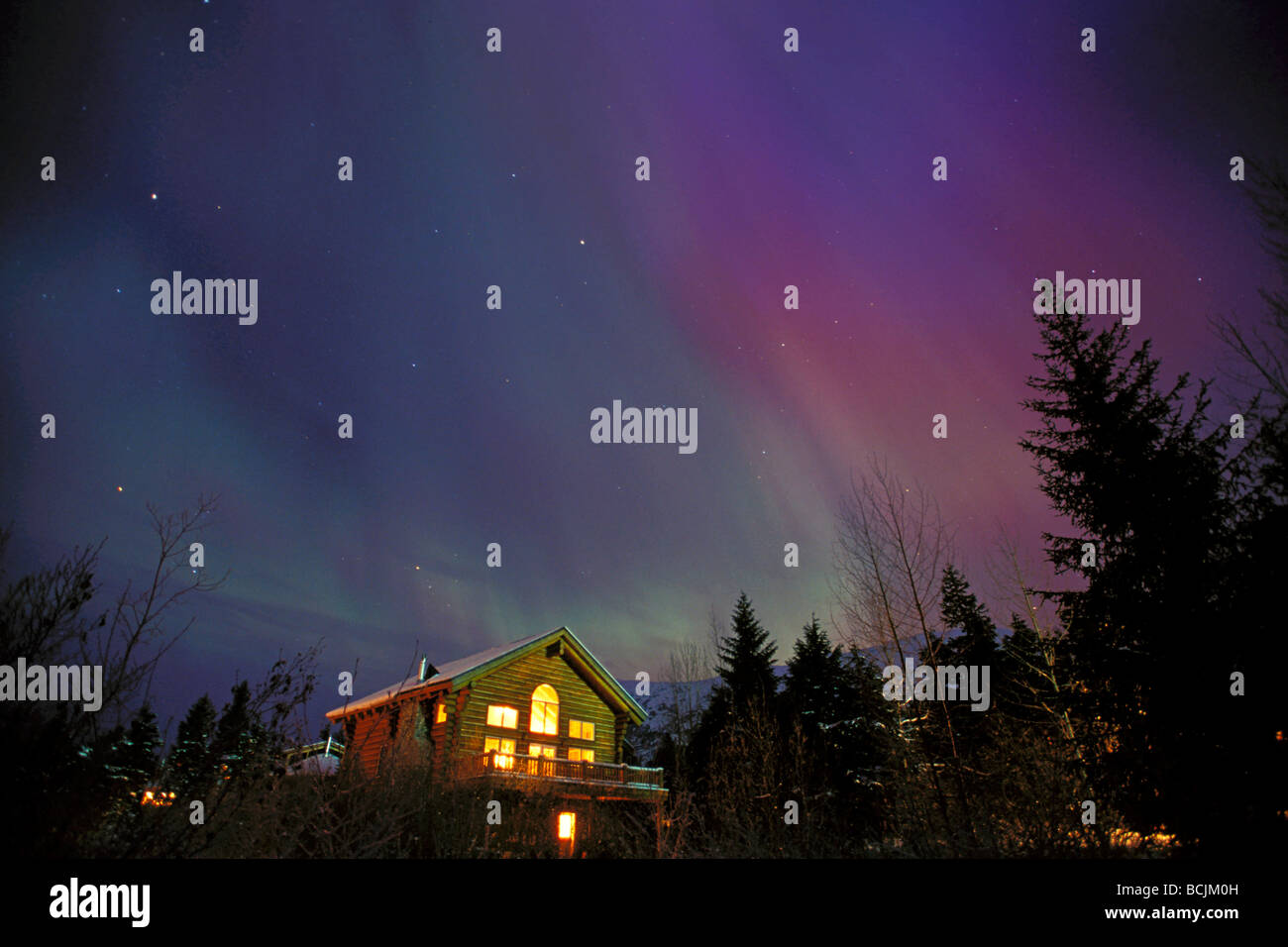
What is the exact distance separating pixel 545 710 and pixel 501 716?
216 centimetres

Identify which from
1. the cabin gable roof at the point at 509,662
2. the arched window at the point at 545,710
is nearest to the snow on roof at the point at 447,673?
the cabin gable roof at the point at 509,662

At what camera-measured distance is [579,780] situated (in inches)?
731

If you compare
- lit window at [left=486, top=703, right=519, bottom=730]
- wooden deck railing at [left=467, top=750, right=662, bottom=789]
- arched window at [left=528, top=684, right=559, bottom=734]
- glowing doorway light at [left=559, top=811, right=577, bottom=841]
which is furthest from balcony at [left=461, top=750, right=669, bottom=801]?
arched window at [left=528, top=684, right=559, bottom=734]

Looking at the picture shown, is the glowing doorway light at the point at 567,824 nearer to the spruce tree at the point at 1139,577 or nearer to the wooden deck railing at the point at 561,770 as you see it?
the wooden deck railing at the point at 561,770

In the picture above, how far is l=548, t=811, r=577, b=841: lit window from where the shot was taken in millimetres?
18892

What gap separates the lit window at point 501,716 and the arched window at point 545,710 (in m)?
0.70

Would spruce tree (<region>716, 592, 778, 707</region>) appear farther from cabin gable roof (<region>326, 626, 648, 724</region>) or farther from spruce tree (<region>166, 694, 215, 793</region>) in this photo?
spruce tree (<region>166, 694, 215, 793</region>)

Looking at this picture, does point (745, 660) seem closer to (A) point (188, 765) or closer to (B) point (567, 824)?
(B) point (567, 824)

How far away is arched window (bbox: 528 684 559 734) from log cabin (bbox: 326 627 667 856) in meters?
0.04

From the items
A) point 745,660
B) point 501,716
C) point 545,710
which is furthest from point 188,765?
point 745,660
